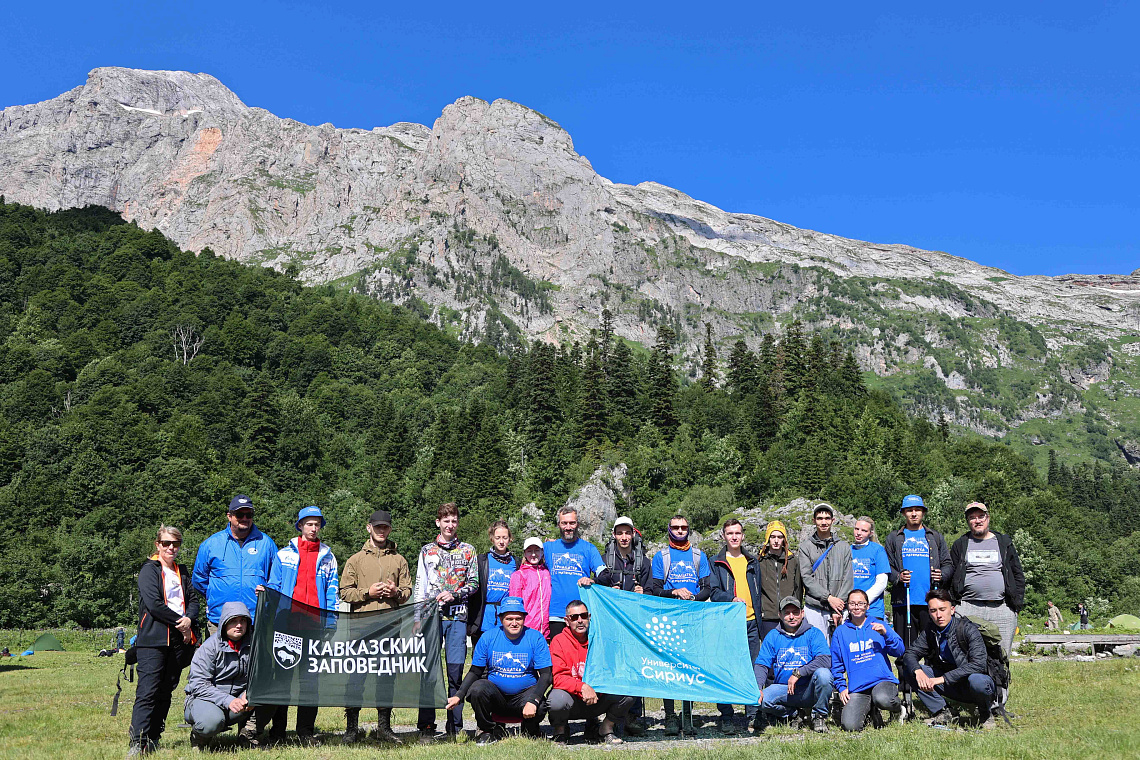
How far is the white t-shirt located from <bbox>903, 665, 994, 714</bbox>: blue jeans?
9.58m

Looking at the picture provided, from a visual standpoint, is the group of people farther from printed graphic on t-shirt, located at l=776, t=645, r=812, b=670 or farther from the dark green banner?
the dark green banner

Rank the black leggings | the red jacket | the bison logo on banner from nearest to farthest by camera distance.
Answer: the black leggings < the bison logo on banner < the red jacket

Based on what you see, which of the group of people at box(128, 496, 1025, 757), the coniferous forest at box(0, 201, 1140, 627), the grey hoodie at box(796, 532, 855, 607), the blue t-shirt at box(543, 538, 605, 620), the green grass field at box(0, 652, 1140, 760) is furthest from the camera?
the coniferous forest at box(0, 201, 1140, 627)

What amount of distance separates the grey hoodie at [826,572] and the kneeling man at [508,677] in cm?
418

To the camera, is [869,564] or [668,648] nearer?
[668,648]

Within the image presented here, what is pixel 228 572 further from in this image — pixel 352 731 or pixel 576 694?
pixel 576 694

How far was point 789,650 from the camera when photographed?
12.3 m

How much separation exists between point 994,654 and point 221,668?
9.90 m

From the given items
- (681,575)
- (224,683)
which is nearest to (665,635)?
(681,575)

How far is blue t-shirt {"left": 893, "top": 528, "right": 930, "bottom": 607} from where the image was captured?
43.9 feet

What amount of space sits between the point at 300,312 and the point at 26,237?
143 ft

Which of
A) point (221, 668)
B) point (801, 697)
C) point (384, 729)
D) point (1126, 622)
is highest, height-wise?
A: point (221, 668)

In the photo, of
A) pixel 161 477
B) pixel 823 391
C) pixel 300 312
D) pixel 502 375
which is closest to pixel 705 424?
pixel 823 391

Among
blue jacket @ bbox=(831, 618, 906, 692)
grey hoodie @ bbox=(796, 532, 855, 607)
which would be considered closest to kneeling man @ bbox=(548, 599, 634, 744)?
blue jacket @ bbox=(831, 618, 906, 692)
